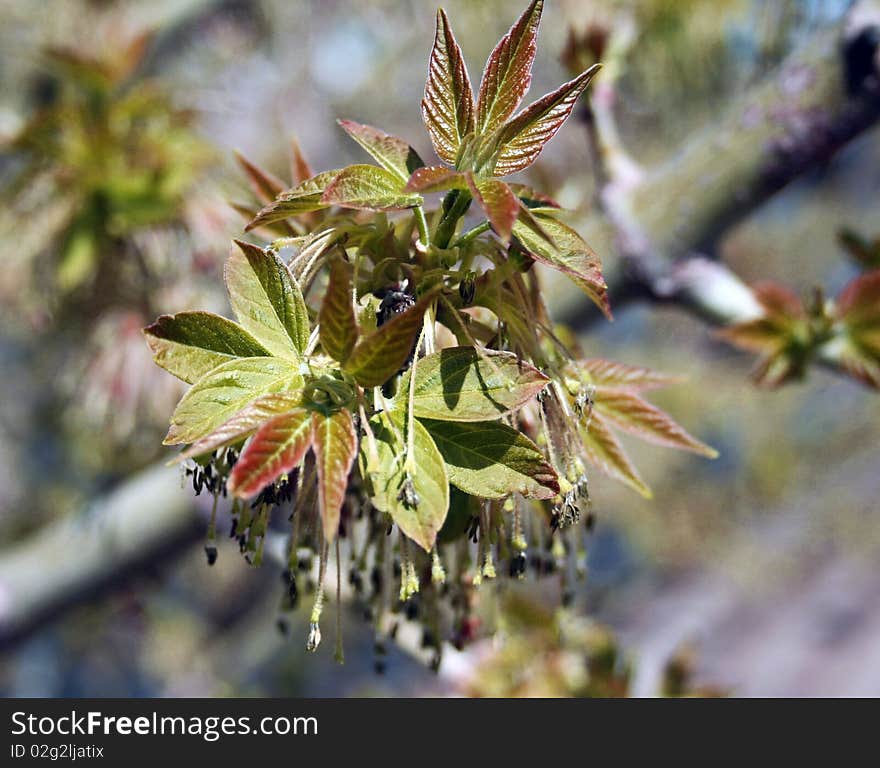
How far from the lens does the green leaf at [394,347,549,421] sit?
0.57 m

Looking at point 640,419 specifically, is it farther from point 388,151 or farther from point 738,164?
point 738,164

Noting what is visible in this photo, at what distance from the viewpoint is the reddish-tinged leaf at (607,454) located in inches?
28.4

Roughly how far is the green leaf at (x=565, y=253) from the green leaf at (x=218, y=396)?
0.68ft

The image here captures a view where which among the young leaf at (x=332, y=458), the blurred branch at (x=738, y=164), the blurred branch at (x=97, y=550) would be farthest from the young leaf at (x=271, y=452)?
the blurred branch at (x=97, y=550)

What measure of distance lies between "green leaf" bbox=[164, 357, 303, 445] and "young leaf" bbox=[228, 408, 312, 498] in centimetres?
4

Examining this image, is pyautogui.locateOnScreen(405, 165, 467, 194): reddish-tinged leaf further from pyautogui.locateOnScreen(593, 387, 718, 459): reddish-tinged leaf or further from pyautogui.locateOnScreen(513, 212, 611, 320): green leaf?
pyautogui.locateOnScreen(593, 387, 718, 459): reddish-tinged leaf

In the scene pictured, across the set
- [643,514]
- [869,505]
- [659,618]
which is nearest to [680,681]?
[643,514]

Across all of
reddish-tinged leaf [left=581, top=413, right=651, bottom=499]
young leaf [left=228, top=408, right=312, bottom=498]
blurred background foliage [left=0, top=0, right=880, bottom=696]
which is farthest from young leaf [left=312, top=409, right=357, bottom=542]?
blurred background foliage [left=0, top=0, right=880, bottom=696]

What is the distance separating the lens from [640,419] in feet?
2.44

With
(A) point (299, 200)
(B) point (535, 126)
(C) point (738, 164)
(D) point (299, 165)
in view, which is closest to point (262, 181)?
(D) point (299, 165)

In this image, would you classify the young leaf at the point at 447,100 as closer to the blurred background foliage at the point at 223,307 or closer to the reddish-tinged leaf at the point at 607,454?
the reddish-tinged leaf at the point at 607,454

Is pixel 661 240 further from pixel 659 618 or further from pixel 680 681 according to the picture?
pixel 659 618

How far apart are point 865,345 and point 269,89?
310 centimetres

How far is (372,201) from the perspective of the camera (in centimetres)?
57
